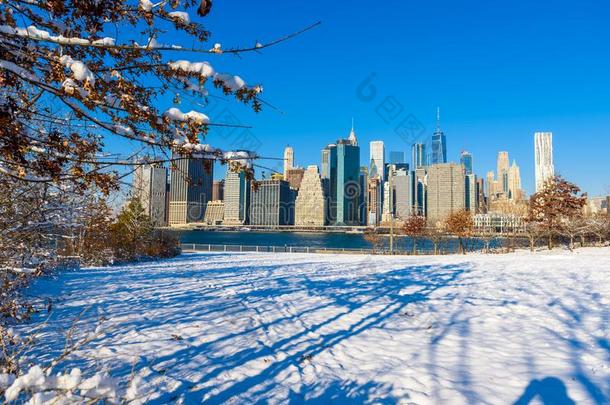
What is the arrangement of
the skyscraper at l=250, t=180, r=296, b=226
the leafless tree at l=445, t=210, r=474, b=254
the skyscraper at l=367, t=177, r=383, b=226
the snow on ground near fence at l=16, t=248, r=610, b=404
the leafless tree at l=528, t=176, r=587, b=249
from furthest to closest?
1. the skyscraper at l=367, t=177, r=383, b=226
2. the skyscraper at l=250, t=180, r=296, b=226
3. the leafless tree at l=445, t=210, r=474, b=254
4. the leafless tree at l=528, t=176, r=587, b=249
5. the snow on ground near fence at l=16, t=248, r=610, b=404

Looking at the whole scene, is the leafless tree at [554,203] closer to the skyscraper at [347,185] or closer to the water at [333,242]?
the water at [333,242]

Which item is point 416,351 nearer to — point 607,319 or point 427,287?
point 607,319

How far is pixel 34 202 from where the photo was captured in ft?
21.9

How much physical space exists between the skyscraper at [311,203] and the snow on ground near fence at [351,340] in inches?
5667

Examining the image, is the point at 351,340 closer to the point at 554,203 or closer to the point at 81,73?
the point at 81,73

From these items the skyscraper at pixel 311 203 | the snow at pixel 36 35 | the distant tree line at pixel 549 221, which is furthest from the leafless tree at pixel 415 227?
the skyscraper at pixel 311 203

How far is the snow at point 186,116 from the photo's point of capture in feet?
8.61

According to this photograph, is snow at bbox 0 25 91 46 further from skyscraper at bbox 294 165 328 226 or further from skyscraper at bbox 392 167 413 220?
skyscraper at bbox 392 167 413 220

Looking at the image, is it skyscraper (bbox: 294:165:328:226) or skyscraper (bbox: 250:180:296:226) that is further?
skyscraper (bbox: 294:165:328:226)

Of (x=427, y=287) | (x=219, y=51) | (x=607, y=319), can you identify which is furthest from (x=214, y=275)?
(x=219, y=51)

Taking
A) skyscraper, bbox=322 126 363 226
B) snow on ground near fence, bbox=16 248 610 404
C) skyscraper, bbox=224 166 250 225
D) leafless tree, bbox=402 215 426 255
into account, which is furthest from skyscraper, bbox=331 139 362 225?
snow on ground near fence, bbox=16 248 610 404

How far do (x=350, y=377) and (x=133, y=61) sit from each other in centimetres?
377

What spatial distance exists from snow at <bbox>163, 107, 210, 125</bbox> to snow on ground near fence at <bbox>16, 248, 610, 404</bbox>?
163 centimetres

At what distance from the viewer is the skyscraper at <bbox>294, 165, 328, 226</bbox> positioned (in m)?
155
